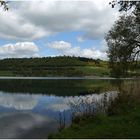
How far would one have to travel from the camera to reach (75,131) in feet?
56.9

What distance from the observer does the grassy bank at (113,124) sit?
15.0m

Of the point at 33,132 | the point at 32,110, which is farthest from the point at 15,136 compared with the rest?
the point at 32,110

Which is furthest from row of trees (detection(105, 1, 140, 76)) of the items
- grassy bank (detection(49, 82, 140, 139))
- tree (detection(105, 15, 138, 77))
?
grassy bank (detection(49, 82, 140, 139))

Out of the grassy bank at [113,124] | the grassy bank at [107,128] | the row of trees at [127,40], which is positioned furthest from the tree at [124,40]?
the grassy bank at [107,128]

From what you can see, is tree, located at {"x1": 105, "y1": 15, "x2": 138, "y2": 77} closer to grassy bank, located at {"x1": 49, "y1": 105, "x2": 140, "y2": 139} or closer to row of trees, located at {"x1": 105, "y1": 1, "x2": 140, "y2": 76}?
row of trees, located at {"x1": 105, "y1": 1, "x2": 140, "y2": 76}

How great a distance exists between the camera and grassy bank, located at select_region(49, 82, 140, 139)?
49.3 ft

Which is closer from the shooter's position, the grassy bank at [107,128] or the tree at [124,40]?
the grassy bank at [107,128]

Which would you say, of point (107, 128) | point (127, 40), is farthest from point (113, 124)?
point (127, 40)

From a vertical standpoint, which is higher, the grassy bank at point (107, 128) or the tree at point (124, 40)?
the tree at point (124, 40)

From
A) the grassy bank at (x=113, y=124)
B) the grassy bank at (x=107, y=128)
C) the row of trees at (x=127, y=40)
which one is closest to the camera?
the grassy bank at (x=107, y=128)

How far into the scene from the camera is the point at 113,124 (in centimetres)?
1739

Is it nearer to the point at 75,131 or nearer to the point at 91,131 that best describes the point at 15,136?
the point at 75,131

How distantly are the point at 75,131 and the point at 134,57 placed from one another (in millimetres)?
23985

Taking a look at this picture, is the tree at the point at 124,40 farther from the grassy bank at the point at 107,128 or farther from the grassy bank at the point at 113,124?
the grassy bank at the point at 107,128
